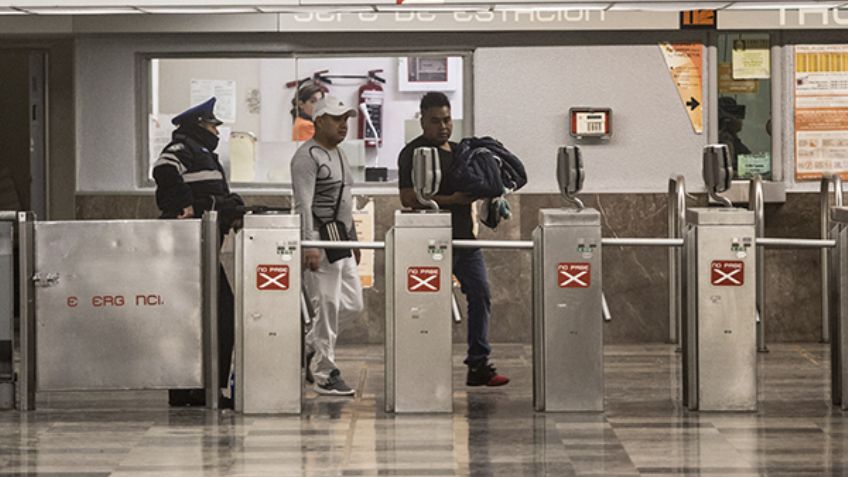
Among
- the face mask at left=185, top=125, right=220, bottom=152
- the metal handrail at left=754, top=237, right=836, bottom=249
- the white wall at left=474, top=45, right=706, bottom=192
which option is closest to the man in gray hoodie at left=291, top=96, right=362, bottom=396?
the face mask at left=185, top=125, right=220, bottom=152

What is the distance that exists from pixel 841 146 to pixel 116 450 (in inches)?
253

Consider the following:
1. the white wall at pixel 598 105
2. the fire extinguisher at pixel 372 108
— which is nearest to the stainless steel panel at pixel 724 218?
the white wall at pixel 598 105

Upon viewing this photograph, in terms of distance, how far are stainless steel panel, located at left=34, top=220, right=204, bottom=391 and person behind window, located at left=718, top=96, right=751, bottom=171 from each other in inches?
183

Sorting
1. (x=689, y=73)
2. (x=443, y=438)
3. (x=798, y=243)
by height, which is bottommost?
(x=443, y=438)

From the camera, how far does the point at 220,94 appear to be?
12.4 meters

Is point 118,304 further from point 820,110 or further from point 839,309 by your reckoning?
point 820,110

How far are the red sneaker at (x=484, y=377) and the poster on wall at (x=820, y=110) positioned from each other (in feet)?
11.3

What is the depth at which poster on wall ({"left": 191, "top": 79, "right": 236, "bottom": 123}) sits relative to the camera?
40.5 feet

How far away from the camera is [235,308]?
9016 millimetres

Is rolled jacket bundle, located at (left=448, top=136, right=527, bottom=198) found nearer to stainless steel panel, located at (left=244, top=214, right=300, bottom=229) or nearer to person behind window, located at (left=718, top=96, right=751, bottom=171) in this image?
stainless steel panel, located at (left=244, top=214, right=300, bottom=229)

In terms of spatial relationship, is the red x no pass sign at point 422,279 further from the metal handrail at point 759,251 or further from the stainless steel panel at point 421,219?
the metal handrail at point 759,251

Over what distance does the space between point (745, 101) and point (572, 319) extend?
3906mm

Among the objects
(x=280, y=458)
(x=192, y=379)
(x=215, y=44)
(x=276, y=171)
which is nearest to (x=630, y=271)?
(x=276, y=171)

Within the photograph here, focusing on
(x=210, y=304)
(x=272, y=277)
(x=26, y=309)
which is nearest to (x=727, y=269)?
(x=272, y=277)
